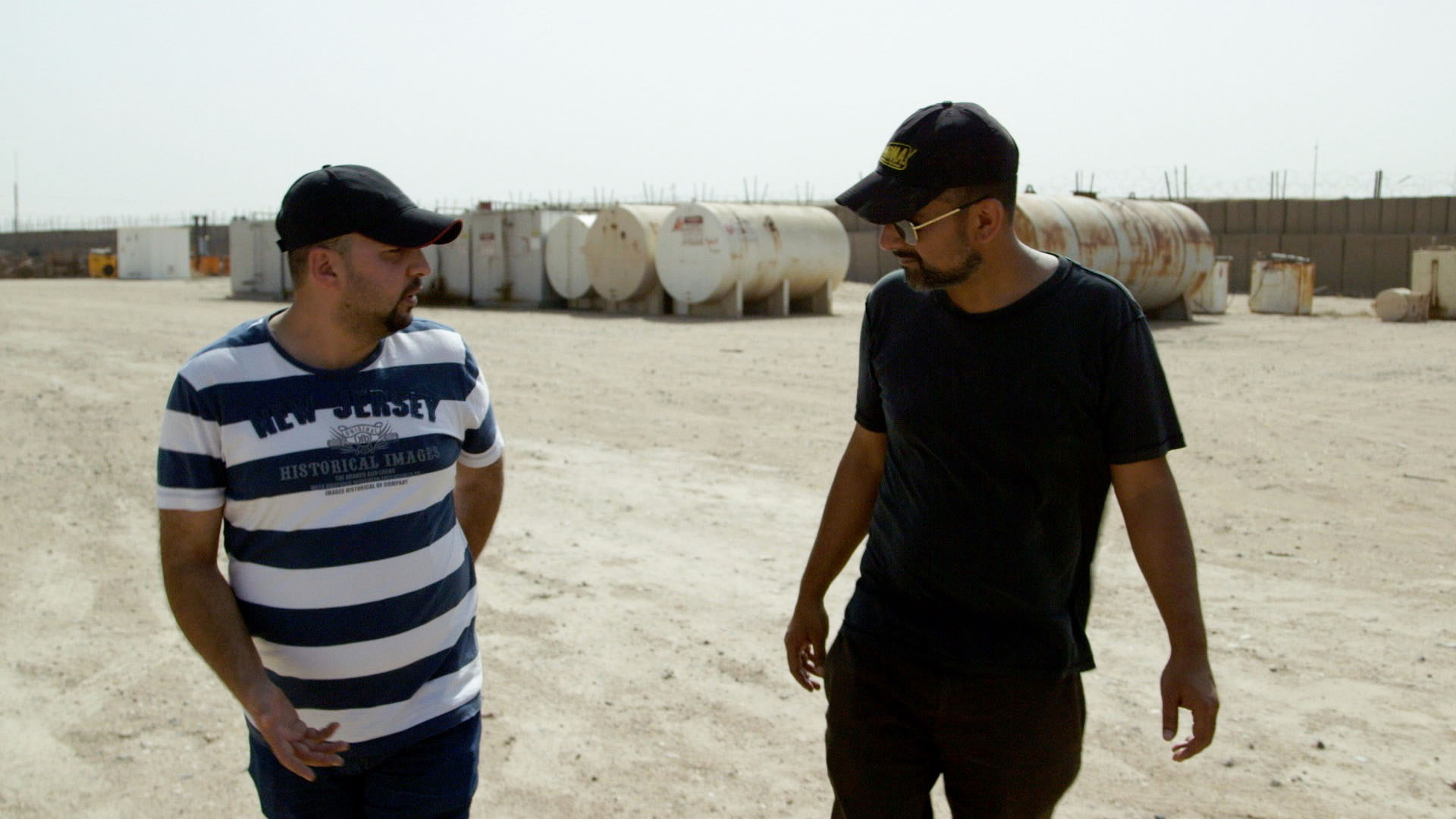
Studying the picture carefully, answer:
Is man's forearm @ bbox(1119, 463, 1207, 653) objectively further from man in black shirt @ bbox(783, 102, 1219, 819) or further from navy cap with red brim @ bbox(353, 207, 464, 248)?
navy cap with red brim @ bbox(353, 207, 464, 248)

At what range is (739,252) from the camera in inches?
875

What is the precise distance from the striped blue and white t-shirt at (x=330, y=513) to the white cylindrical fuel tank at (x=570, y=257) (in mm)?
22814

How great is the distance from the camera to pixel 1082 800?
3.90 m

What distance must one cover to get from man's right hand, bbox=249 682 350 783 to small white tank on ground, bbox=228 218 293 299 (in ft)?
102

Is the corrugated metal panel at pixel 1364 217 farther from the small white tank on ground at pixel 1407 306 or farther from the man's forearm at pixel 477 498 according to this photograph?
the man's forearm at pixel 477 498

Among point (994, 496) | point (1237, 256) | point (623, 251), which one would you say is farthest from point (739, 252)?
point (994, 496)

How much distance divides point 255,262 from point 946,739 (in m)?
32.5

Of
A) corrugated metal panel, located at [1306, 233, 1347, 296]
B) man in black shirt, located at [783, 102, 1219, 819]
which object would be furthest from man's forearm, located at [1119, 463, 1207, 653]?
corrugated metal panel, located at [1306, 233, 1347, 296]

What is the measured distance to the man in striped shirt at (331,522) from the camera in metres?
2.33

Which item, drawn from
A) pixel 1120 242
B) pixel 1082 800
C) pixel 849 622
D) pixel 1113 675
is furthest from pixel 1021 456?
pixel 1120 242

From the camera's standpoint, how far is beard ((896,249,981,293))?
2465 millimetres

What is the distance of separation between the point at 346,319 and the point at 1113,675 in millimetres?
3521

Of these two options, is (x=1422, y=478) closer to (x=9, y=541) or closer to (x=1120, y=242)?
(x=9, y=541)

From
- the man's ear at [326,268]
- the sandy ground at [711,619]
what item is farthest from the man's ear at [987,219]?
the sandy ground at [711,619]
